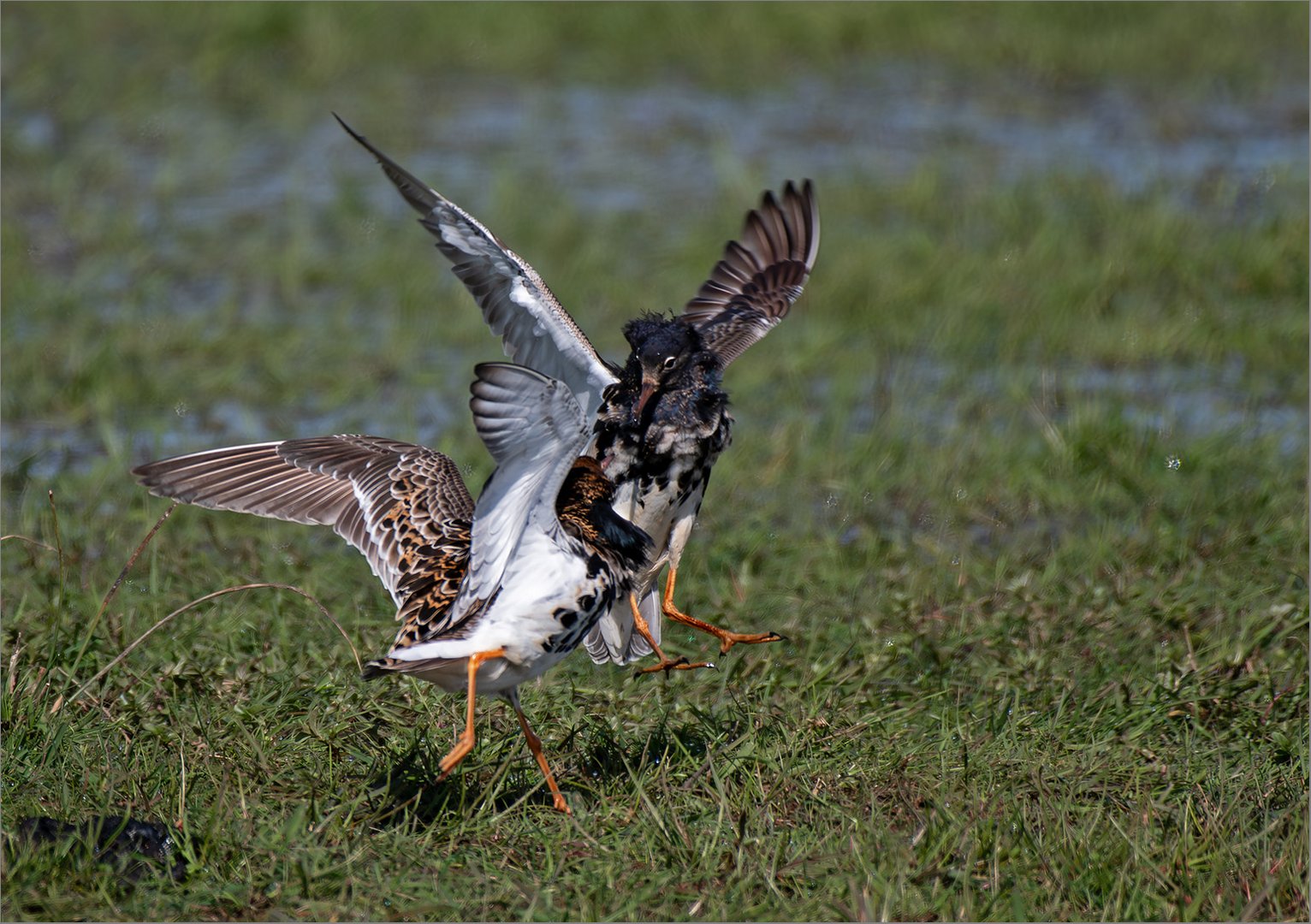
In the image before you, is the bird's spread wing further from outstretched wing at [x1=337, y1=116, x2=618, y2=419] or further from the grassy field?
outstretched wing at [x1=337, y1=116, x2=618, y2=419]

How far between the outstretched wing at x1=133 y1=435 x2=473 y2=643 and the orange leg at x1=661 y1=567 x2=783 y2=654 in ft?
2.44

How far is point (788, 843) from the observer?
155 inches

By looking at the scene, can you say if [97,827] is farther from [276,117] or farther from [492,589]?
[276,117]

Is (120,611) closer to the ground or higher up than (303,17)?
closer to the ground

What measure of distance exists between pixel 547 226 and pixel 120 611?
461 centimetres

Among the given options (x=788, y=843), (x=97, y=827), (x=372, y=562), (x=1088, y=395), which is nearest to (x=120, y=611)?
(x=372, y=562)

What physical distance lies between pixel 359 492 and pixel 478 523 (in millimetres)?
905

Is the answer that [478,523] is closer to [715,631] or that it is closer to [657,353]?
[715,631]

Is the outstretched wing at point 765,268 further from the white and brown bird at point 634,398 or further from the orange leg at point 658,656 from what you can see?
the orange leg at point 658,656

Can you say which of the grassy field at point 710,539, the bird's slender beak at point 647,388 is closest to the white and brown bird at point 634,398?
the bird's slender beak at point 647,388

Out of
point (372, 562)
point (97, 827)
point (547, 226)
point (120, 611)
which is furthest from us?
point (547, 226)

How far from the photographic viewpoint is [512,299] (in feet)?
15.7

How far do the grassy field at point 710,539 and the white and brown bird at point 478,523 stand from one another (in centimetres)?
34

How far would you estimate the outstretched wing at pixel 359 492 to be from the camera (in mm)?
4625
